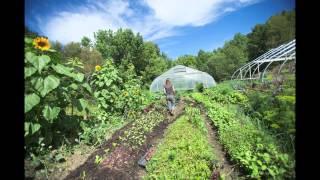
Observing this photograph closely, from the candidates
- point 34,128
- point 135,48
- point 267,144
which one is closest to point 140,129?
point 34,128

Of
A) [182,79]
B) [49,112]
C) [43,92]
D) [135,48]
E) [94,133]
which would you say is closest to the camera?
[43,92]

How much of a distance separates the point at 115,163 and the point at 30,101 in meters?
→ 1.50

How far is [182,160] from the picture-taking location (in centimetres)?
382

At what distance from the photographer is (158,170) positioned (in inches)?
148

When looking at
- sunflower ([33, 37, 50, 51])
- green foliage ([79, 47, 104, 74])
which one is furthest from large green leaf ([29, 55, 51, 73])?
green foliage ([79, 47, 104, 74])

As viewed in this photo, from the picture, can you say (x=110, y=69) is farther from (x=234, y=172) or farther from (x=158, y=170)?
(x=234, y=172)

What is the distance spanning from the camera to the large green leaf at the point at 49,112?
12.3 feet

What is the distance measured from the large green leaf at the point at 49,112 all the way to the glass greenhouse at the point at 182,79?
51.0 ft

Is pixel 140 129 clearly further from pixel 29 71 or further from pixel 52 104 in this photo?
pixel 29 71

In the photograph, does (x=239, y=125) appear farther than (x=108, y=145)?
No

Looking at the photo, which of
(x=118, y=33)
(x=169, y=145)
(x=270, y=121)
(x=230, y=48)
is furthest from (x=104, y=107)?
(x=230, y=48)
